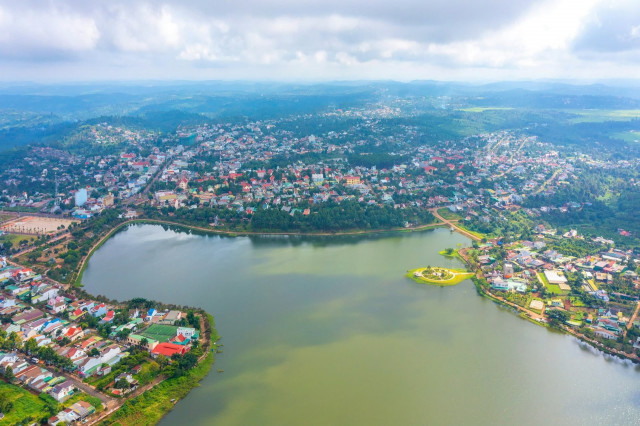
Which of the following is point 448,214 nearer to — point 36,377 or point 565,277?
point 565,277

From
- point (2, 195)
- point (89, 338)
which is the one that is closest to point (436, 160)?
point (89, 338)

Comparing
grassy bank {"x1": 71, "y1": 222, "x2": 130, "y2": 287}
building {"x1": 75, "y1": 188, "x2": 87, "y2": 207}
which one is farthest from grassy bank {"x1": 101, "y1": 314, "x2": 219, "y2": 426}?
building {"x1": 75, "y1": 188, "x2": 87, "y2": 207}

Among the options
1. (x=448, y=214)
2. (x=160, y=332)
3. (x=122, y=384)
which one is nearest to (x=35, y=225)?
(x=160, y=332)

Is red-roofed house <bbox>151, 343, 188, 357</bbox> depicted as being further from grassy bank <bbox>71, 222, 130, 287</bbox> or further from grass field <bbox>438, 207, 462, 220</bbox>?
grass field <bbox>438, 207, 462, 220</bbox>

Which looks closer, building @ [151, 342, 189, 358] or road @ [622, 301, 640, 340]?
building @ [151, 342, 189, 358]

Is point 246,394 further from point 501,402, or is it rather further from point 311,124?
point 311,124

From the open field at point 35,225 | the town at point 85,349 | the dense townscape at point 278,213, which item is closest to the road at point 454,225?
the dense townscape at point 278,213

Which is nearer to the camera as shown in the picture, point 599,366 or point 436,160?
point 599,366

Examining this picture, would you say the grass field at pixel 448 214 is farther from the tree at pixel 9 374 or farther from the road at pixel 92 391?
the tree at pixel 9 374
